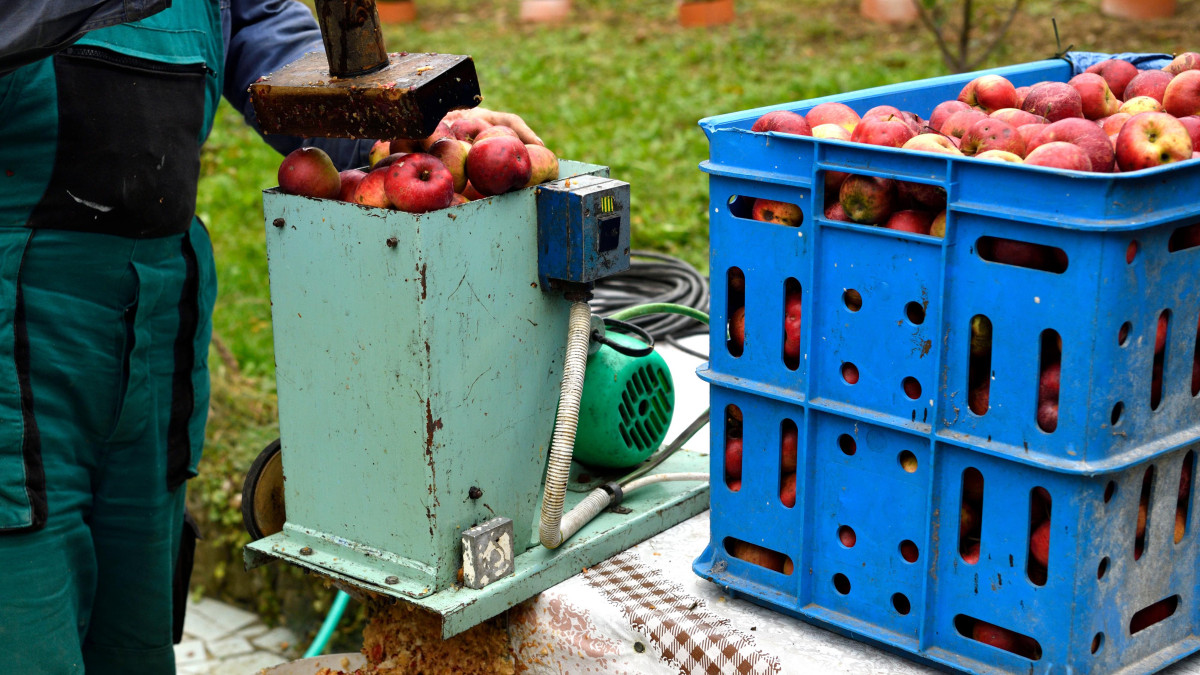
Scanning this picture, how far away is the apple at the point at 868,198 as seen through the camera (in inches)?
64.2

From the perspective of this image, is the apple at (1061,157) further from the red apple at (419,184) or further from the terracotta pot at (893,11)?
the terracotta pot at (893,11)

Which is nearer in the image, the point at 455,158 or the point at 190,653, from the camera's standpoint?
the point at 455,158

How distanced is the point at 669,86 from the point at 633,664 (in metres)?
6.29

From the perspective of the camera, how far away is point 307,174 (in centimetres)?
184

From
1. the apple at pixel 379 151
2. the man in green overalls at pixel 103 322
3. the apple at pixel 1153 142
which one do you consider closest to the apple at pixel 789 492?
the apple at pixel 1153 142

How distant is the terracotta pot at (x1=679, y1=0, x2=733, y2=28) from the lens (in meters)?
9.63

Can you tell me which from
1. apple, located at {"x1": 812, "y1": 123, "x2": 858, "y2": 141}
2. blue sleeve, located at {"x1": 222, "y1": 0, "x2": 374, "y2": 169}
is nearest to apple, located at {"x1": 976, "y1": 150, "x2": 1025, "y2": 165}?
apple, located at {"x1": 812, "y1": 123, "x2": 858, "y2": 141}

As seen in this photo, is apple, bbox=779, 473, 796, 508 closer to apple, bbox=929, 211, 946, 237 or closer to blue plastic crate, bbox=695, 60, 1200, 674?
blue plastic crate, bbox=695, 60, 1200, 674

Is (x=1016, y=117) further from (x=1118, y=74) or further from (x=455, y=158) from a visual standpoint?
(x=455, y=158)

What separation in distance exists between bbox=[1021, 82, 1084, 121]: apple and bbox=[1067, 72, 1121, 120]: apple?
22 millimetres

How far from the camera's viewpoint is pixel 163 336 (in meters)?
2.22

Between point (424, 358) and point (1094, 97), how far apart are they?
4.02 ft

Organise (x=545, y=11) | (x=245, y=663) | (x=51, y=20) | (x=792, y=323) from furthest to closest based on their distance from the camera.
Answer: (x=545, y=11) → (x=245, y=663) → (x=792, y=323) → (x=51, y=20)

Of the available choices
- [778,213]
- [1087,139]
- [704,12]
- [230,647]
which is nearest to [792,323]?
[778,213]
